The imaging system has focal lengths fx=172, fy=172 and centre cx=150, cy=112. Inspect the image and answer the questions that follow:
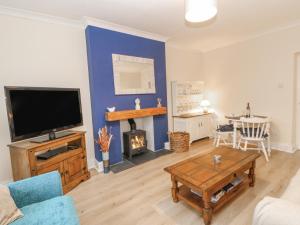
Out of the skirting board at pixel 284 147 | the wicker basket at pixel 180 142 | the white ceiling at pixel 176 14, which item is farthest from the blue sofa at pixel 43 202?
the skirting board at pixel 284 147

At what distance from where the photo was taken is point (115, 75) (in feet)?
10.3

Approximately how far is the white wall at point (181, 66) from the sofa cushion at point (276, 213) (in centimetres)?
351

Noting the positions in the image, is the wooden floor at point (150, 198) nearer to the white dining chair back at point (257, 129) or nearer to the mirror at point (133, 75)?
the white dining chair back at point (257, 129)

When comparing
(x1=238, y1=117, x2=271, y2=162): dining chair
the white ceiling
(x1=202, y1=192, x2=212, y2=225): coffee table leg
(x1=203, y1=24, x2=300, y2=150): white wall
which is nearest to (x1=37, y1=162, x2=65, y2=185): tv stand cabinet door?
(x1=202, y1=192, x2=212, y2=225): coffee table leg

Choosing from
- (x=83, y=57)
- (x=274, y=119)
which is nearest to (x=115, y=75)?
(x=83, y=57)

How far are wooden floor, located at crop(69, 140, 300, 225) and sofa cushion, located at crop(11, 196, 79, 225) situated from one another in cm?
60

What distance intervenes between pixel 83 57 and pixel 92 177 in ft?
6.63

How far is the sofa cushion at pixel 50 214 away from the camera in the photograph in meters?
1.17

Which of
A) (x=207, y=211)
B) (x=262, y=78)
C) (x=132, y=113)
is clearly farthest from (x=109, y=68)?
(x=262, y=78)

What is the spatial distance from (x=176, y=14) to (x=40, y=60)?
2189mm

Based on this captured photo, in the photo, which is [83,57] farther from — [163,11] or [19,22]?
[163,11]

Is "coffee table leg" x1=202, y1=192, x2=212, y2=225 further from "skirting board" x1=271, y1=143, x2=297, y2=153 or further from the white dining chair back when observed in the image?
"skirting board" x1=271, y1=143, x2=297, y2=153

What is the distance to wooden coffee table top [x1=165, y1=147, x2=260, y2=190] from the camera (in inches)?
66.0

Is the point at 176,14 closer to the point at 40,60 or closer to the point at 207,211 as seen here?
the point at 40,60
